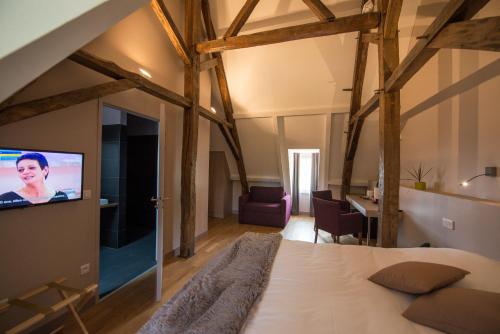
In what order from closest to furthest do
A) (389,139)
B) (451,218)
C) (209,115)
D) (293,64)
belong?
1. (451,218)
2. (389,139)
3. (209,115)
4. (293,64)

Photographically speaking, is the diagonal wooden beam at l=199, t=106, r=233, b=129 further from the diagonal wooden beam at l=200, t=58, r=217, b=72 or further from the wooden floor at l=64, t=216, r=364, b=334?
the wooden floor at l=64, t=216, r=364, b=334

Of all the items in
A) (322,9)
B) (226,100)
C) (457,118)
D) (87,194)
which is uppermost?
(322,9)

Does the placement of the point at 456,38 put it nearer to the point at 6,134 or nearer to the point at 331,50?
the point at 331,50

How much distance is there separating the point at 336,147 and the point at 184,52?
3711mm

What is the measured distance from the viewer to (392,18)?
236 centimetres

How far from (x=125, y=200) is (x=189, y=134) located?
167cm

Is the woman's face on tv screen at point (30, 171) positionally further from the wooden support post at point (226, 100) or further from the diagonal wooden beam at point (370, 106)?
the diagonal wooden beam at point (370, 106)

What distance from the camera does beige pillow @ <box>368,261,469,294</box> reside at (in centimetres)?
113

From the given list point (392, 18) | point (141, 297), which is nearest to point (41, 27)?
point (141, 297)

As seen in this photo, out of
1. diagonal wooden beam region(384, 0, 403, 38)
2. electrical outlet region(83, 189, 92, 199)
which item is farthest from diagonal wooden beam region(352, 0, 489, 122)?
electrical outlet region(83, 189, 92, 199)

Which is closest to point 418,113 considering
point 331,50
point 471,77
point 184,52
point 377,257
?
point 471,77

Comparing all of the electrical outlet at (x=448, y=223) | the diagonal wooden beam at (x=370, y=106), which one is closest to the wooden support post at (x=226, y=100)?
the diagonal wooden beam at (x=370, y=106)

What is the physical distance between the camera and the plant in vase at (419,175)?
2.84 metres

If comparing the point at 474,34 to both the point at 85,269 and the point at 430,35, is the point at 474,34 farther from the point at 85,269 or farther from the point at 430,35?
the point at 85,269
